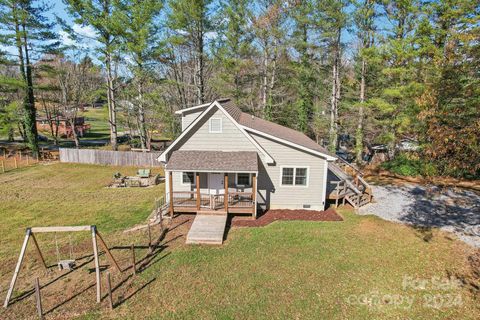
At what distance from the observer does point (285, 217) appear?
15.1 metres

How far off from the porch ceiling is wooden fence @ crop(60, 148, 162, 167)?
1380cm

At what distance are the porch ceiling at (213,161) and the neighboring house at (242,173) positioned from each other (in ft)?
0.18

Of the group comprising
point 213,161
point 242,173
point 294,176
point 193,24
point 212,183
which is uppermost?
point 193,24

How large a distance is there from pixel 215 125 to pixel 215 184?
139 inches

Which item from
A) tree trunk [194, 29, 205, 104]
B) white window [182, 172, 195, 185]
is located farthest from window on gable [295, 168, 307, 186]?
tree trunk [194, 29, 205, 104]

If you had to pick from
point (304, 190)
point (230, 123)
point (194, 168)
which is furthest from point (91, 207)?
point (304, 190)

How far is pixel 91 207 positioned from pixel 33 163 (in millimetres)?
18280

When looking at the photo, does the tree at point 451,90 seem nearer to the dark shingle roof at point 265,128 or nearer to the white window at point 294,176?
the dark shingle roof at point 265,128

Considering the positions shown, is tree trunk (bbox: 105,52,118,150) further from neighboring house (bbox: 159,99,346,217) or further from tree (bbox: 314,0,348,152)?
tree (bbox: 314,0,348,152)

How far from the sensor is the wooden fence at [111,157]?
28375 mm

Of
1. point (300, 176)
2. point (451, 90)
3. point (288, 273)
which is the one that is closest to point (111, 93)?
point (300, 176)

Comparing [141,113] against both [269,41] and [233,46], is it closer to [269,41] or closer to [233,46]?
[233,46]

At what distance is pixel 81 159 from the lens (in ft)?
97.2

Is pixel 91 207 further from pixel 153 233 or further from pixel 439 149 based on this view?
pixel 439 149
